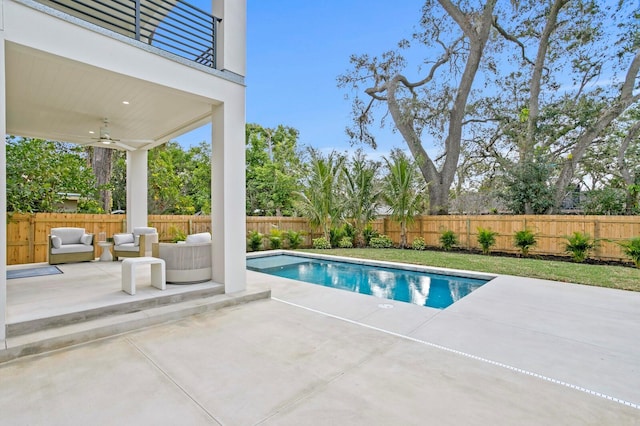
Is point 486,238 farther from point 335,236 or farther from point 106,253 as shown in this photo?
point 106,253

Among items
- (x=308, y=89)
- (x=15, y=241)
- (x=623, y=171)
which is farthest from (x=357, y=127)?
(x=15, y=241)

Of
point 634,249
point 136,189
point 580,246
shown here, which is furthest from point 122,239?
point 634,249

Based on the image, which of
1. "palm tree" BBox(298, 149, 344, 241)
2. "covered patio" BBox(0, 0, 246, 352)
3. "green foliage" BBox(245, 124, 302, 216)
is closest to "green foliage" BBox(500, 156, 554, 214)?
"palm tree" BBox(298, 149, 344, 241)

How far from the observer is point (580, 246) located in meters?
9.29

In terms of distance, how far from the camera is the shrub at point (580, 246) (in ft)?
30.3

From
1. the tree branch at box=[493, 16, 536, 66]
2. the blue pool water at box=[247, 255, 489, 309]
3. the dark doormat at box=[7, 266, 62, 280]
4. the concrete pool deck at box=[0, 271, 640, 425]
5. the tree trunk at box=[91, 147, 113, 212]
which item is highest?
the tree branch at box=[493, 16, 536, 66]

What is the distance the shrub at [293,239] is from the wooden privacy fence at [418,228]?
2.27ft

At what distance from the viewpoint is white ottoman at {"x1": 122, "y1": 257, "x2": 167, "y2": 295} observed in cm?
438

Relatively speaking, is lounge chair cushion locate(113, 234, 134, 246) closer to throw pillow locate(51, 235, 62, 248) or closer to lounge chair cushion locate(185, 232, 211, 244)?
throw pillow locate(51, 235, 62, 248)

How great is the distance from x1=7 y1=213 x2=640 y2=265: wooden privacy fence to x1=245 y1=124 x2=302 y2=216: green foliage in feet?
16.5

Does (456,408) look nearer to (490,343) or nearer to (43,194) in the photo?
(490,343)

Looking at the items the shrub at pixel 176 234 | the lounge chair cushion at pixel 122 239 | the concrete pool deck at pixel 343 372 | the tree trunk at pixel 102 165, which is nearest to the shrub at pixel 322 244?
the shrub at pixel 176 234

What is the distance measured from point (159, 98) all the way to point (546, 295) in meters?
7.54

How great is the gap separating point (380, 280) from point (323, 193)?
5.60 metres
